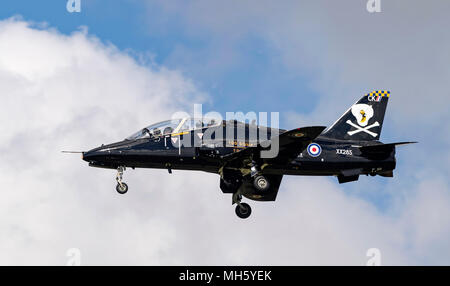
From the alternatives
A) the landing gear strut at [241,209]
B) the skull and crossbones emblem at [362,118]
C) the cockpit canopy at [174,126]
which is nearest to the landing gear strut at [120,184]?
the cockpit canopy at [174,126]

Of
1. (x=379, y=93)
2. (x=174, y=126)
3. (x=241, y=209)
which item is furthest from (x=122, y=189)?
(x=379, y=93)

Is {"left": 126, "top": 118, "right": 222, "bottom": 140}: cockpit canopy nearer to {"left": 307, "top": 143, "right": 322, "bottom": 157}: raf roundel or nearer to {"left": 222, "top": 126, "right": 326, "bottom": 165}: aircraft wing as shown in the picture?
{"left": 222, "top": 126, "right": 326, "bottom": 165}: aircraft wing

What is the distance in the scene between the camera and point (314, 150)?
140 ft

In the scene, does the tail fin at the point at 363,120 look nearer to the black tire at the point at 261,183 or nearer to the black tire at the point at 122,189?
the black tire at the point at 261,183

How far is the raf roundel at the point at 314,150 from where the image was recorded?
4259 cm

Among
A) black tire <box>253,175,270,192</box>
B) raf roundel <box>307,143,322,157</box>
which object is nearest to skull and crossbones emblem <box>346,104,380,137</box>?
raf roundel <box>307,143,322,157</box>

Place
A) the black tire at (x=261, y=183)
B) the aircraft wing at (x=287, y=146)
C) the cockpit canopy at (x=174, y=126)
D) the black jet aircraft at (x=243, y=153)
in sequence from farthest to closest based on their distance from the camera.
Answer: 1. the cockpit canopy at (x=174, y=126)
2. the black tire at (x=261, y=183)
3. the black jet aircraft at (x=243, y=153)
4. the aircraft wing at (x=287, y=146)

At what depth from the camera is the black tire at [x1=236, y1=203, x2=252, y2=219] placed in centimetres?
4469

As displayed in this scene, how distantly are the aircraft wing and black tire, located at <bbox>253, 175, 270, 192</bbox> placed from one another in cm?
90

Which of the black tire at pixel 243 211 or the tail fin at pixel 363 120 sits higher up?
the tail fin at pixel 363 120

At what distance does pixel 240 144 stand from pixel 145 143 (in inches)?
185

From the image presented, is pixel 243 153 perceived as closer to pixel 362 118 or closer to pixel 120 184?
pixel 120 184

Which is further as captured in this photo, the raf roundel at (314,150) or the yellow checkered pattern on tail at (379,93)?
the yellow checkered pattern on tail at (379,93)
